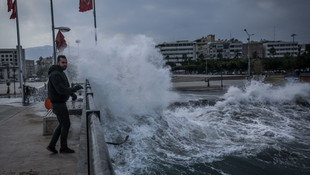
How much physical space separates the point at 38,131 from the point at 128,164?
286 cm

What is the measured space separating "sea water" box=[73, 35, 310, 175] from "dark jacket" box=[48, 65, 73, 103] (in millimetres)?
2615

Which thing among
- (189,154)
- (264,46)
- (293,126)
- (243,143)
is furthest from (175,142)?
(264,46)

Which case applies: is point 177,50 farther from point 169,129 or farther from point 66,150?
point 66,150

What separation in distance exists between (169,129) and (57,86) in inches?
287

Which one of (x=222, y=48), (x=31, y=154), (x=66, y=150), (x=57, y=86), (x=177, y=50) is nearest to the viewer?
(x=57, y=86)

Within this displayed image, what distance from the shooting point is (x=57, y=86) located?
4.34 metres

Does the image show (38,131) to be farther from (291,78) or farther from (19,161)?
(291,78)

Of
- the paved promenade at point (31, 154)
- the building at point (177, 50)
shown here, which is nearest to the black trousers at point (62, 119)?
the paved promenade at point (31, 154)

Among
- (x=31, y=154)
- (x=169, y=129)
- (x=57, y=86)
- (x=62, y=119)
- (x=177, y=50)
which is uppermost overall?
(x=177, y=50)

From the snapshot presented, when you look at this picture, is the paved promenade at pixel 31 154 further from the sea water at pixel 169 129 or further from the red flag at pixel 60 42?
the red flag at pixel 60 42

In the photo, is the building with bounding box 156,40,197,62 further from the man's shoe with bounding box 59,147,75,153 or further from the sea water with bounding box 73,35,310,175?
the man's shoe with bounding box 59,147,75,153

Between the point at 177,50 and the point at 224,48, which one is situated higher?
the point at 224,48

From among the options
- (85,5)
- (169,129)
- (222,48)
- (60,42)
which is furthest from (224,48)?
(169,129)

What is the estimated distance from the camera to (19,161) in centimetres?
476
